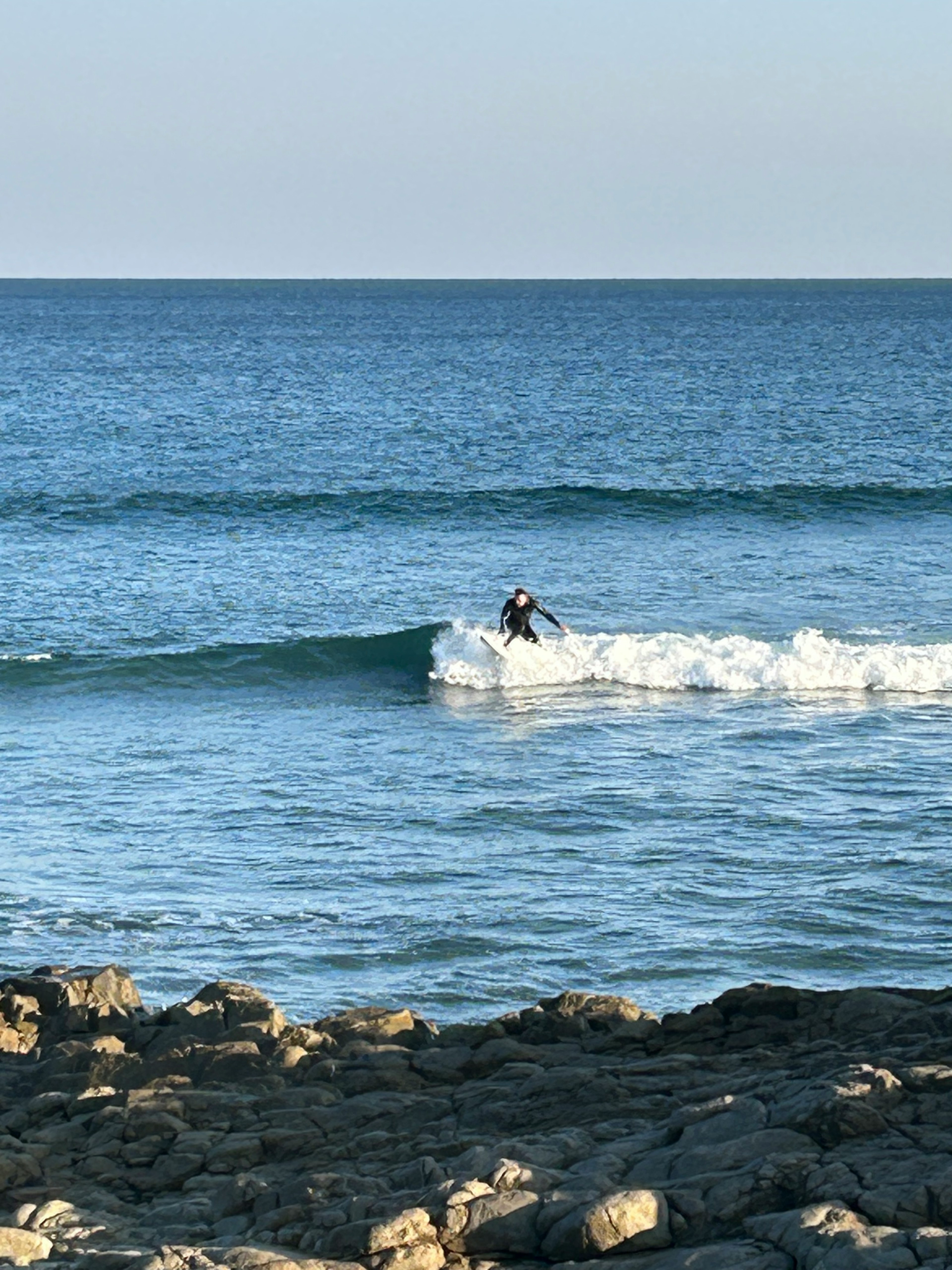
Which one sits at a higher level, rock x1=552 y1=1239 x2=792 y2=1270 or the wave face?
rock x1=552 y1=1239 x2=792 y2=1270

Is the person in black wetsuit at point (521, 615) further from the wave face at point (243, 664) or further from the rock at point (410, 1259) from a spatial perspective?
the rock at point (410, 1259)

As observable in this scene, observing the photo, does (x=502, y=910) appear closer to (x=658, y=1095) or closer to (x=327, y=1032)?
→ (x=327, y=1032)

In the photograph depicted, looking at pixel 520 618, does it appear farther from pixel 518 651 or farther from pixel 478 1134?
pixel 478 1134

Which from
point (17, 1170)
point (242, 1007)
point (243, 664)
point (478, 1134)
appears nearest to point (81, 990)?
point (242, 1007)

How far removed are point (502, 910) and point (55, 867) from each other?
4.81 m

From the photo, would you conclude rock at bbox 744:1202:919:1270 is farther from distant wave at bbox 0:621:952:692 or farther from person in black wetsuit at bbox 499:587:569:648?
distant wave at bbox 0:621:952:692

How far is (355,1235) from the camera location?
865 centimetres

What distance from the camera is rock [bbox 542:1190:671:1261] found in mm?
8508

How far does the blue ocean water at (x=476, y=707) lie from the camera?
16.0 meters

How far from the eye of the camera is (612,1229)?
27.9ft

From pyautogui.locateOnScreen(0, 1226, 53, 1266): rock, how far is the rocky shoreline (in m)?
0.01

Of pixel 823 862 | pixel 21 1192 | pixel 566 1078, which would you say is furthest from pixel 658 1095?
pixel 823 862

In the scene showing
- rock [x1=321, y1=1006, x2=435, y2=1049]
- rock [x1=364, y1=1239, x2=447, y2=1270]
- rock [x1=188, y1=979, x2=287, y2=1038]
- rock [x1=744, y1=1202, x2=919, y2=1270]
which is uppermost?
rock [x1=744, y1=1202, x2=919, y2=1270]

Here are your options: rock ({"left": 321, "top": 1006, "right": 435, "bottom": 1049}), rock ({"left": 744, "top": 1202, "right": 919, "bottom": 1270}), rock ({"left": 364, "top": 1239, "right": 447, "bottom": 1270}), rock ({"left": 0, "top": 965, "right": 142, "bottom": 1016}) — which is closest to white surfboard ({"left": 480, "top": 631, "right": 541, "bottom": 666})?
→ rock ({"left": 0, "top": 965, "right": 142, "bottom": 1016})
